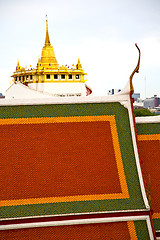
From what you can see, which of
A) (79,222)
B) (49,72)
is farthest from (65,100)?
(49,72)

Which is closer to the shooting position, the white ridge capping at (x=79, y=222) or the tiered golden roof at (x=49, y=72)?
the white ridge capping at (x=79, y=222)

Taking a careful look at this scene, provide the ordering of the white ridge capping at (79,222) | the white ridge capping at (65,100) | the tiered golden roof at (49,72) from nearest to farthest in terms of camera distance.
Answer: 1. the white ridge capping at (79,222)
2. the white ridge capping at (65,100)
3. the tiered golden roof at (49,72)

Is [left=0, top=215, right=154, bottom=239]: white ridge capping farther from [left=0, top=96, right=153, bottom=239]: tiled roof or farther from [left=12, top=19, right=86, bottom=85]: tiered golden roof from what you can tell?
[left=12, top=19, right=86, bottom=85]: tiered golden roof

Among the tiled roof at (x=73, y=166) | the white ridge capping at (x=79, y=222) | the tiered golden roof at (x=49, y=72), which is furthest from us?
the tiered golden roof at (x=49, y=72)

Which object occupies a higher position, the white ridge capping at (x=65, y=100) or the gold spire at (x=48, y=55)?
the gold spire at (x=48, y=55)

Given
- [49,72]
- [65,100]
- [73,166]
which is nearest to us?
[73,166]

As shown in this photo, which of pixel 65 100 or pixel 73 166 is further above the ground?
pixel 65 100

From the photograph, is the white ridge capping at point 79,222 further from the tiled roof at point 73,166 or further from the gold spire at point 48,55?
the gold spire at point 48,55

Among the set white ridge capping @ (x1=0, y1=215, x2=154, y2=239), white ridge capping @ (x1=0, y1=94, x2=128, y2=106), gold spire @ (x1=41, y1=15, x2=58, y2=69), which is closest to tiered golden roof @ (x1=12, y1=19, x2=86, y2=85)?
gold spire @ (x1=41, y1=15, x2=58, y2=69)

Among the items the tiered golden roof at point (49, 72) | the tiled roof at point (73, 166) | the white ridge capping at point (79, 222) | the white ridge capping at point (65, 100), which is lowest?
Result: the white ridge capping at point (79, 222)

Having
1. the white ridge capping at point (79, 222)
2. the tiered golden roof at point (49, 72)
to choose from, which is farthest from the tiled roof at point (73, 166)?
the tiered golden roof at point (49, 72)

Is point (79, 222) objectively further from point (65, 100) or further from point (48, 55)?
point (48, 55)

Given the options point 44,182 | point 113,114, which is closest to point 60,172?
point 44,182

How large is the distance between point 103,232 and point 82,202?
4.64ft
